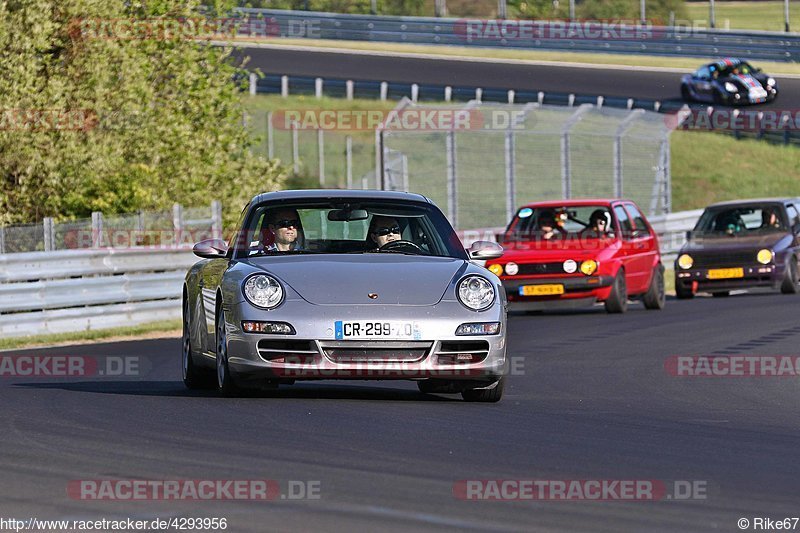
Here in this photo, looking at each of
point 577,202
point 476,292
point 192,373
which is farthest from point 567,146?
point 476,292

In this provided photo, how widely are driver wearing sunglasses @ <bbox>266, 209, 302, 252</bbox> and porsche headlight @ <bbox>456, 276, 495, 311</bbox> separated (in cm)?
130

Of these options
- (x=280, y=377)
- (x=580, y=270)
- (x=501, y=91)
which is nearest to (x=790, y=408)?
(x=280, y=377)

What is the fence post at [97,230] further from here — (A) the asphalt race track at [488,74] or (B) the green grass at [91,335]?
(A) the asphalt race track at [488,74]

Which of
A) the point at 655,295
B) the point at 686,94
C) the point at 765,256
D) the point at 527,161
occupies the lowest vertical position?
the point at 527,161

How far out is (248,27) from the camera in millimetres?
60906

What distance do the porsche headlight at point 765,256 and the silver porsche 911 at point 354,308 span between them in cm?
1357

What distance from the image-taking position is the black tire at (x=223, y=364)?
1054 centimetres

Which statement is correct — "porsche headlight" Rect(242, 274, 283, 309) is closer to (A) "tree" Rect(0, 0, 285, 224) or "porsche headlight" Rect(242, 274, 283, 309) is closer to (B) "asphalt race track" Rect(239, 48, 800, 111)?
(A) "tree" Rect(0, 0, 285, 224)

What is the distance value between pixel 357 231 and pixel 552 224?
433 inches

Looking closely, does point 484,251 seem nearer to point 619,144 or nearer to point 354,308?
point 354,308

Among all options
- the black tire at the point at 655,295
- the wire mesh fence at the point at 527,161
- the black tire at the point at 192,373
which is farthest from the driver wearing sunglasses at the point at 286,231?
the wire mesh fence at the point at 527,161

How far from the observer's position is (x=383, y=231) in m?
11.2

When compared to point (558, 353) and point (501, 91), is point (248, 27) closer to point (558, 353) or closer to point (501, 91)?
point (501, 91)

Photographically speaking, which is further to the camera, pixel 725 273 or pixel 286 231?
pixel 725 273
